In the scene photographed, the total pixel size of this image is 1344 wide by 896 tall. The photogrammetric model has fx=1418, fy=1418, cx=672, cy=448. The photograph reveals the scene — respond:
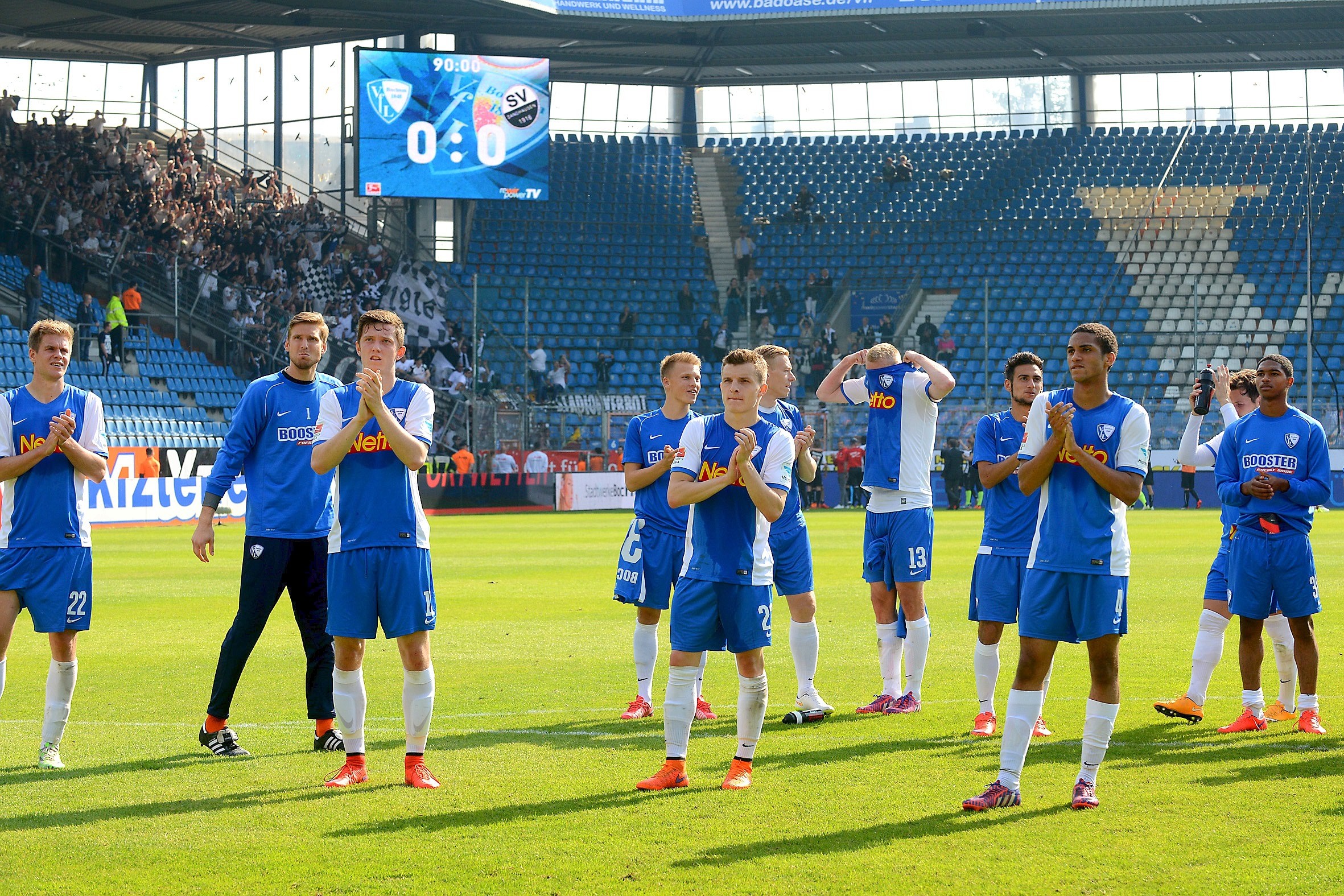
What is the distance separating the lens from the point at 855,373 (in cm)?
3788

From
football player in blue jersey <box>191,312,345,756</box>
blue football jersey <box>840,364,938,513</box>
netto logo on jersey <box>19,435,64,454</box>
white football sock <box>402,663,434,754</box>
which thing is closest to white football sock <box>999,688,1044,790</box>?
white football sock <box>402,663,434,754</box>

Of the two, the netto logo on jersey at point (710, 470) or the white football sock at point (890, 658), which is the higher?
the netto logo on jersey at point (710, 470)

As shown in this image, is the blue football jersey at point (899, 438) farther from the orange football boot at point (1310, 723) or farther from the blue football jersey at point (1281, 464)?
the orange football boot at point (1310, 723)

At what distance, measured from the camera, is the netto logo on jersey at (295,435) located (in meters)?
7.96

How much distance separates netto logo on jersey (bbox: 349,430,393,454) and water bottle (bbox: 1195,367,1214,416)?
4625 mm

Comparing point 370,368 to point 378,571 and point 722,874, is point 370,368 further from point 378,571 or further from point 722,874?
point 722,874

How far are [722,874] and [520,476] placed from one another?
30.5m

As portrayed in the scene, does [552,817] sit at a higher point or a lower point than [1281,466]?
lower

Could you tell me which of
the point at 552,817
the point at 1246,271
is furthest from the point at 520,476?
the point at 552,817

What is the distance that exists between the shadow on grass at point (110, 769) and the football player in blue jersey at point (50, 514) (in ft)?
0.46

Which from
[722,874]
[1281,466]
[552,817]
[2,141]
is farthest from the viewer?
[2,141]

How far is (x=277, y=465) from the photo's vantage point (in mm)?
7938

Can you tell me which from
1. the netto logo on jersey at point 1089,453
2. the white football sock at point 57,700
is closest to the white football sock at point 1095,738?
the netto logo on jersey at point 1089,453

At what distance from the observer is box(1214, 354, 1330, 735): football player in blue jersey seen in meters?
8.02
